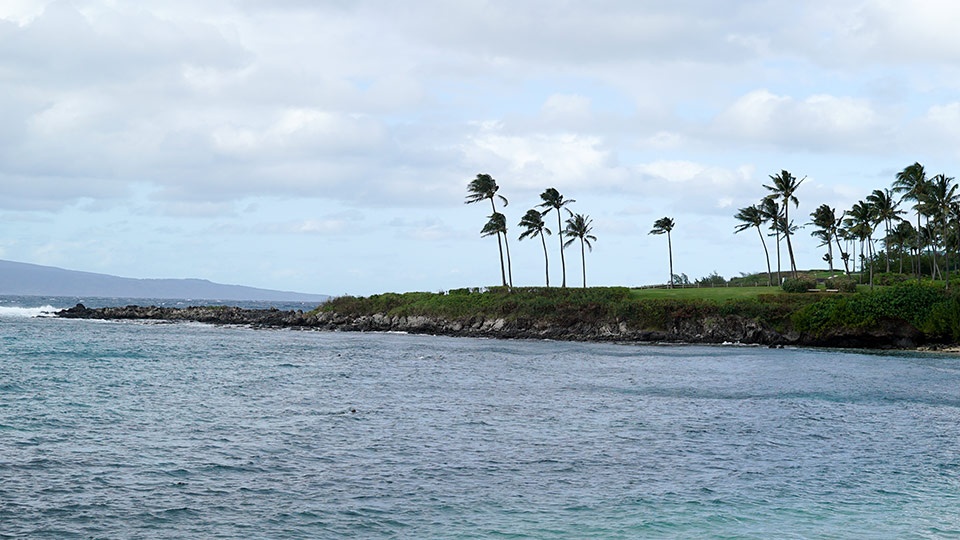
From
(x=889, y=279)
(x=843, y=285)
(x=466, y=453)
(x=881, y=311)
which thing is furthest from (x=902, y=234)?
(x=466, y=453)

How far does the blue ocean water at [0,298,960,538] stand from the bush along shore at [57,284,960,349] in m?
26.9

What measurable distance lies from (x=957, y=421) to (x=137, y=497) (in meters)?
25.7

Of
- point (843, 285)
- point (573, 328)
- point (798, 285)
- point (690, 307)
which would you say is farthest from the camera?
point (843, 285)

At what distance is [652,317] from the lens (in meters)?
78.8

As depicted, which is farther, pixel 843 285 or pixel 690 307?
pixel 843 285

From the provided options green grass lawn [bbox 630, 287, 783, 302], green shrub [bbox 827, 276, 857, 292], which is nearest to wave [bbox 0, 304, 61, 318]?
green grass lawn [bbox 630, 287, 783, 302]

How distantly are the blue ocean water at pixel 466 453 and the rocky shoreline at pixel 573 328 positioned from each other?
27.0 meters

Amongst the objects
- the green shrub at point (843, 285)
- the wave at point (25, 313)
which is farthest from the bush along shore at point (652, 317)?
the wave at point (25, 313)

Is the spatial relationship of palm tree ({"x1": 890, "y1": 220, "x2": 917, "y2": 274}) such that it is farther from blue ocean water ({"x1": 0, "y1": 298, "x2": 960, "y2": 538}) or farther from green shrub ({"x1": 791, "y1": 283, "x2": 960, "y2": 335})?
blue ocean water ({"x1": 0, "y1": 298, "x2": 960, "y2": 538})

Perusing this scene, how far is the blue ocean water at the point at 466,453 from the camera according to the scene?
50.4ft

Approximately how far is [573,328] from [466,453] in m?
62.2

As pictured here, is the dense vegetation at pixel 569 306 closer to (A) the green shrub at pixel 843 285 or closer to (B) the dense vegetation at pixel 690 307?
(B) the dense vegetation at pixel 690 307

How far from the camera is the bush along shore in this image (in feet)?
225

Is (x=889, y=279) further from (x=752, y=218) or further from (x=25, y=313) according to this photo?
(x=25, y=313)
